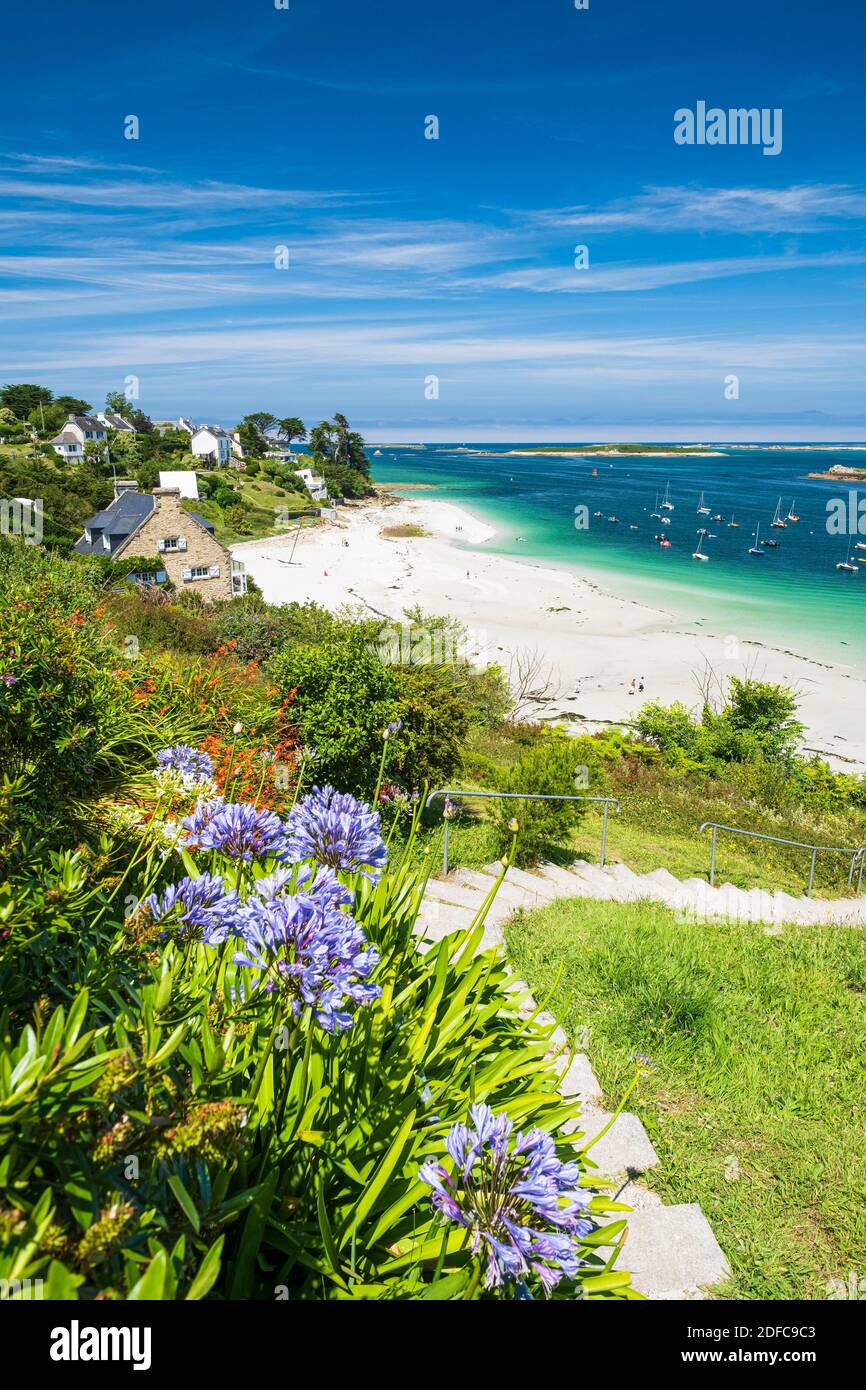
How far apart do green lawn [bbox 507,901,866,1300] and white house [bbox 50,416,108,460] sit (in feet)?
250

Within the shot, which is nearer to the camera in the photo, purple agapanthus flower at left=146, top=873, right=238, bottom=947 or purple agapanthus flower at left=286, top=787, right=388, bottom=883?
purple agapanthus flower at left=146, top=873, right=238, bottom=947

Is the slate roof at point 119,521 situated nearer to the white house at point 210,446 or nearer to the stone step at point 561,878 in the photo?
the stone step at point 561,878

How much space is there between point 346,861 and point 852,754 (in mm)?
26572

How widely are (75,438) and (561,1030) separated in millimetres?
80773

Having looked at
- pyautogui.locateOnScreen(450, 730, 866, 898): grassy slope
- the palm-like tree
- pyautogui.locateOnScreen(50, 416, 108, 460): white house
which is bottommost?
pyautogui.locateOnScreen(450, 730, 866, 898): grassy slope

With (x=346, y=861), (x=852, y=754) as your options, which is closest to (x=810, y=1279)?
(x=346, y=861)

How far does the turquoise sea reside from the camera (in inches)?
1686

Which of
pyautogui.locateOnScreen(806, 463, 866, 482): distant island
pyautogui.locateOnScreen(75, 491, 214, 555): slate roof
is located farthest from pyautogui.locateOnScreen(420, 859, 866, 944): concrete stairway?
pyautogui.locateOnScreen(806, 463, 866, 482): distant island

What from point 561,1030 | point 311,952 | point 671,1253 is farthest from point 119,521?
point 311,952

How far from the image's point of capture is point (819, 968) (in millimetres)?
6164

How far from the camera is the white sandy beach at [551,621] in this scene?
28.7m

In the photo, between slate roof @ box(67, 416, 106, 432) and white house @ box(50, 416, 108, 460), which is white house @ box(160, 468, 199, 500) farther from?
slate roof @ box(67, 416, 106, 432)
